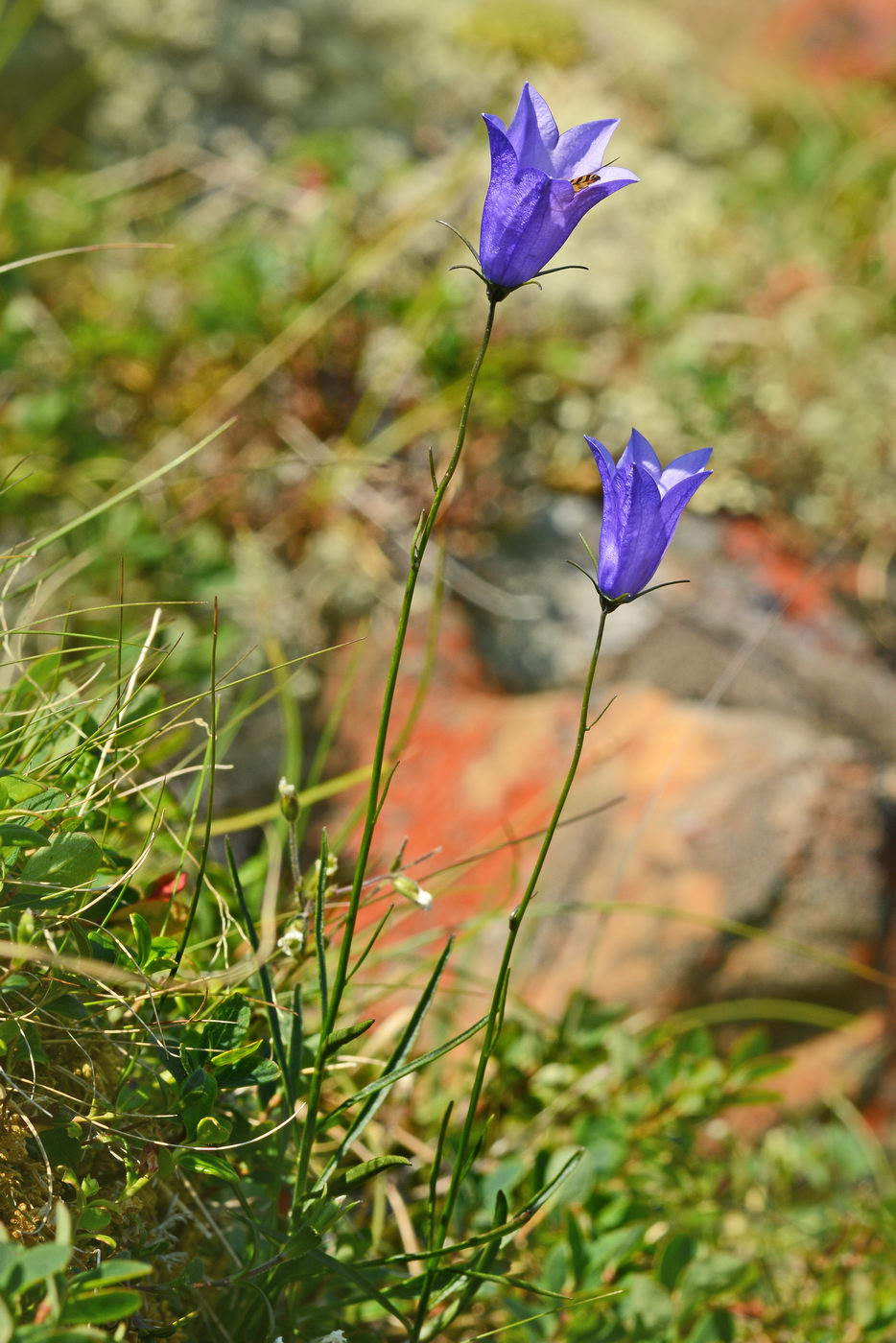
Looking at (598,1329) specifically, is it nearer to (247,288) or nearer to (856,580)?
(856,580)

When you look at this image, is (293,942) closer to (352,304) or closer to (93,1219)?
(93,1219)

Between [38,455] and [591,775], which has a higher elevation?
[38,455]

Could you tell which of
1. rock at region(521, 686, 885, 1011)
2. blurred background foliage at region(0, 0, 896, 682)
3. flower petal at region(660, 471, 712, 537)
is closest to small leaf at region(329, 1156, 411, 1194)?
flower petal at region(660, 471, 712, 537)

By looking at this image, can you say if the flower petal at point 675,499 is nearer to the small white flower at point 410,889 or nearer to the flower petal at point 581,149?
the flower petal at point 581,149

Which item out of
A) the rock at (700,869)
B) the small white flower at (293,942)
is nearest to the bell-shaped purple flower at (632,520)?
the small white flower at (293,942)

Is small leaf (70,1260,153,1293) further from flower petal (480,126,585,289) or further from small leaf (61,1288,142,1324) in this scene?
flower petal (480,126,585,289)

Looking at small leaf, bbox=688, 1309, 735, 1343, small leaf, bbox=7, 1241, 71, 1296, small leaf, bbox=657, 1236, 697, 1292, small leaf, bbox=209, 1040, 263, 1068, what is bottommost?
small leaf, bbox=688, 1309, 735, 1343

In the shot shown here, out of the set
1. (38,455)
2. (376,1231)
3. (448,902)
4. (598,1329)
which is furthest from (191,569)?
(598,1329)
